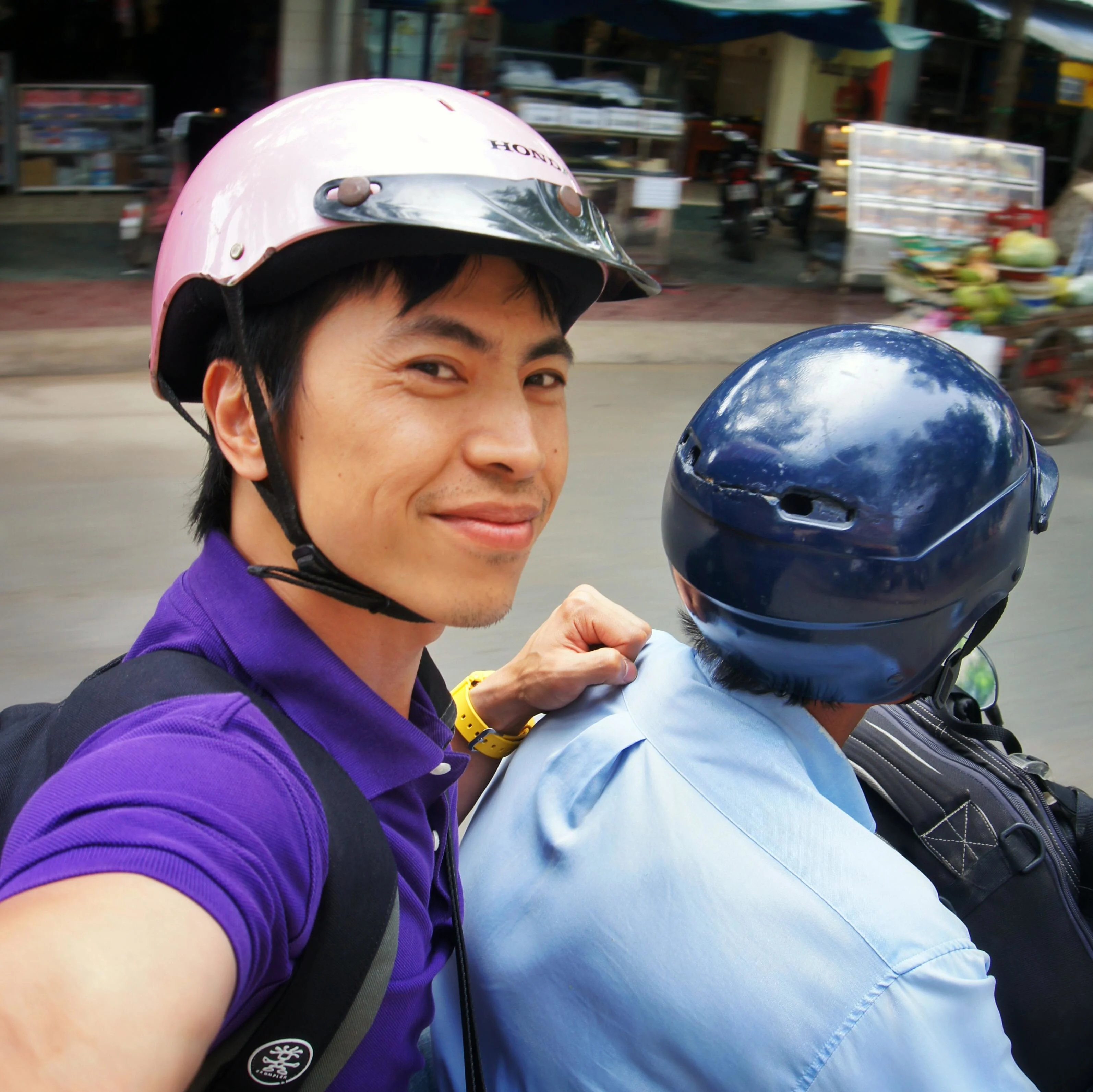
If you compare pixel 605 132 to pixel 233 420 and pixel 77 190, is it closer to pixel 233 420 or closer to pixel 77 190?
pixel 77 190

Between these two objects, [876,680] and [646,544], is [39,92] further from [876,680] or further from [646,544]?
[876,680]

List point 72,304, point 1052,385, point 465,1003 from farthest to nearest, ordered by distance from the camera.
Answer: point 72,304, point 1052,385, point 465,1003

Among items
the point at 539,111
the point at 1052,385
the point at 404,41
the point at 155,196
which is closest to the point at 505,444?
the point at 1052,385

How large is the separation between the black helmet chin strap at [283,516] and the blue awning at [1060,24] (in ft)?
51.3

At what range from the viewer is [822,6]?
11.9m

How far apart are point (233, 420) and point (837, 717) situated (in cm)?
92

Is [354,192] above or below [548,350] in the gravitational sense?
above

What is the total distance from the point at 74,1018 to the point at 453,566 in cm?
65

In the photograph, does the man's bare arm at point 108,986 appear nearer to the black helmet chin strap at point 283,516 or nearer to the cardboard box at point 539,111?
the black helmet chin strap at point 283,516

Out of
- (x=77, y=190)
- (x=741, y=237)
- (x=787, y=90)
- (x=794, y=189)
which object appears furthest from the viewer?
(x=787, y=90)

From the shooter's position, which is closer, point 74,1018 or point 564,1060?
point 74,1018

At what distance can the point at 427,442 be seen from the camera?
4.24 ft

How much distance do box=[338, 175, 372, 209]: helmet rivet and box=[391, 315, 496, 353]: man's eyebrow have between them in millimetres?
143

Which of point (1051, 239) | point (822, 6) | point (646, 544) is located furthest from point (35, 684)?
point (822, 6)
